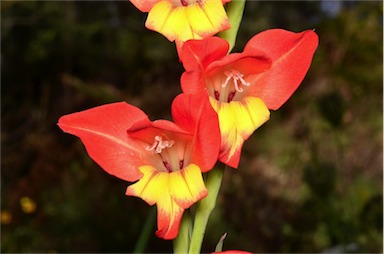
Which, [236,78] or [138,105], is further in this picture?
[138,105]

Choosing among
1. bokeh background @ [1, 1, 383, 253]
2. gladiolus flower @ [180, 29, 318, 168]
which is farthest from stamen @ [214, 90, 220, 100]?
bokeh background @ [1, 1, 383, 253]

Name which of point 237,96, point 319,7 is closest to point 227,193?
point 319,7

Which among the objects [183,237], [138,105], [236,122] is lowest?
[138,105]

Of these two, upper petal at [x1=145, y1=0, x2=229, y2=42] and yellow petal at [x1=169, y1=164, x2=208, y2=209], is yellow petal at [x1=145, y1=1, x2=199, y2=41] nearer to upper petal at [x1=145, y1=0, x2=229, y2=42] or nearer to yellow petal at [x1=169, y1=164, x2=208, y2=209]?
upper petal at [x1=145, y1=0, x2=229, y2=42]

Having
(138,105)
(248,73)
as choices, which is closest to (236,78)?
(248,73)

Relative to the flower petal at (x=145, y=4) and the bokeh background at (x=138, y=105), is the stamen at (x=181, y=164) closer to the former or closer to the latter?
the flower petal at (x=145, y=4)

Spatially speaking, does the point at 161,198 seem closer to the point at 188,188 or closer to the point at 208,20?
the point at 188,188

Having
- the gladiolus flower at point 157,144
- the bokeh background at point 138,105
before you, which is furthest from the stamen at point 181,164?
the bokeh background at point 138,105
